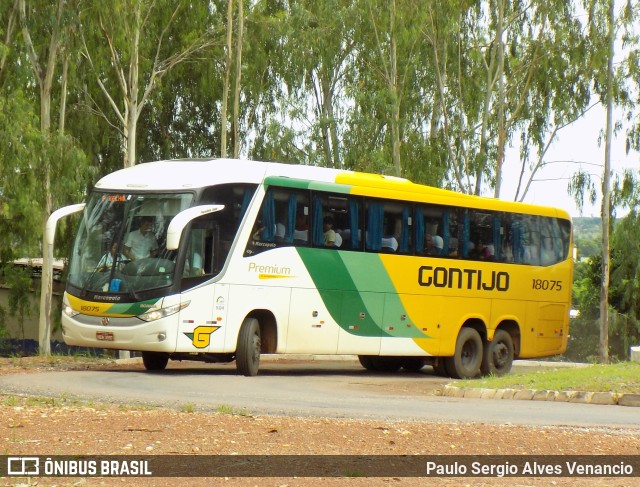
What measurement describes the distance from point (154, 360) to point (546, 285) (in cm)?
923

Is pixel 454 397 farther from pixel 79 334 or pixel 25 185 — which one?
pixel 25 185

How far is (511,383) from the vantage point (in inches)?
776

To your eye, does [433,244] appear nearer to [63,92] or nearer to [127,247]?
[127,247]

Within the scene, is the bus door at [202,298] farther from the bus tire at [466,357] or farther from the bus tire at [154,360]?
the bus tire at [466,357]

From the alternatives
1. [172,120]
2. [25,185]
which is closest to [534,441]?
[25,185]

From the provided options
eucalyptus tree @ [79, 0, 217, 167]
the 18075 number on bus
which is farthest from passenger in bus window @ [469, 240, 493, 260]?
eucalyptus tree @ [79, 0, 217, 167]

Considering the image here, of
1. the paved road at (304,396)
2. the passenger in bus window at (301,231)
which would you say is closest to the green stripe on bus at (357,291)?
the passenger in bus window at (301,231)

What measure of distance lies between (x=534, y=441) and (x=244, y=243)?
9679 mm

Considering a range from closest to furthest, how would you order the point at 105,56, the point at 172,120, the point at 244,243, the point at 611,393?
1. the point at 611,393
2. the point at 244,243
3. the point at 105,56
4. the point at 172,120

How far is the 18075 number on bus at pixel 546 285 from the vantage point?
1043 inches

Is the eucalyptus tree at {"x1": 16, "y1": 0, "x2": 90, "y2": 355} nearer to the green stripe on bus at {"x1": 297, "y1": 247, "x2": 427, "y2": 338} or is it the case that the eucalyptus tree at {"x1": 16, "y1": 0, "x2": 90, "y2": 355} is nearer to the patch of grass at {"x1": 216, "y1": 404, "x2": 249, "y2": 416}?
the green stripe on bus at {"x1": 297, "y1": 247, "x2": 427, "y2": 338}

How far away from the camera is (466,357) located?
2528 cm

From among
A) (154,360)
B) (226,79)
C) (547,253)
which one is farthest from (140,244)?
(226,79)

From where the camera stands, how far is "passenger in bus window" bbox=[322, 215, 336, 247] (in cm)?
2216
